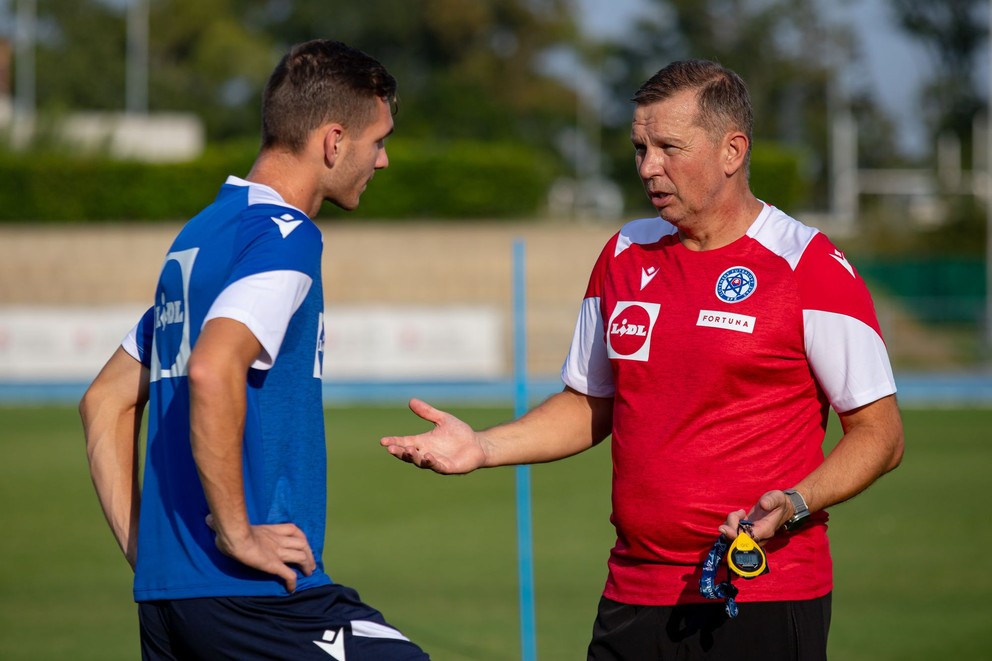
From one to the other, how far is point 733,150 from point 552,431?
99 centimetres

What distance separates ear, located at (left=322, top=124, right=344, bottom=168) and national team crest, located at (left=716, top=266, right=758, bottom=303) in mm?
1071

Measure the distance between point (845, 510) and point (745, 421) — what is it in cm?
950

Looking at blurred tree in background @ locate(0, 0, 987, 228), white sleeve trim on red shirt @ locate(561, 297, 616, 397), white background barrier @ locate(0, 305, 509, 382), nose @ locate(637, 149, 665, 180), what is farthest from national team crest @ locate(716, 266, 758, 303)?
blurred tree in background @ locate(0, 0, 987, 228)

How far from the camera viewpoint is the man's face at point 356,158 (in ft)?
11.0

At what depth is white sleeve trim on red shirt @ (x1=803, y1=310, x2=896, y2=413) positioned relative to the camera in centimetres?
333

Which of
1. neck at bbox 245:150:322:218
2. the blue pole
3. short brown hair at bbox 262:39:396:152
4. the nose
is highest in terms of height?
short brown hair at bbox 262:39:396:152

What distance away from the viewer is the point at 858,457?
10.9ft

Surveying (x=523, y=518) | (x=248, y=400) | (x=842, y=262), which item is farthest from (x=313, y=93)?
(x=523, y=518)

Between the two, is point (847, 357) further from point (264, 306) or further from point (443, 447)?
point (264, 306)

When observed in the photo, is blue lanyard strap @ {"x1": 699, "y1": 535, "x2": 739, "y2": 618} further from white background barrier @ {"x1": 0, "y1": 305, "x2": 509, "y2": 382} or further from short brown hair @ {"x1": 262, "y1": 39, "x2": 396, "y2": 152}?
white background barrier @ {"x1": 0, "y1": 305, "x2": 509, "y2": 382}

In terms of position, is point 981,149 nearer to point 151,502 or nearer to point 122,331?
point 122,331

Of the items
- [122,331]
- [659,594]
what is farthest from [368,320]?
[659,594]

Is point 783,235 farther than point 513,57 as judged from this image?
No

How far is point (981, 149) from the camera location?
50.5 m
